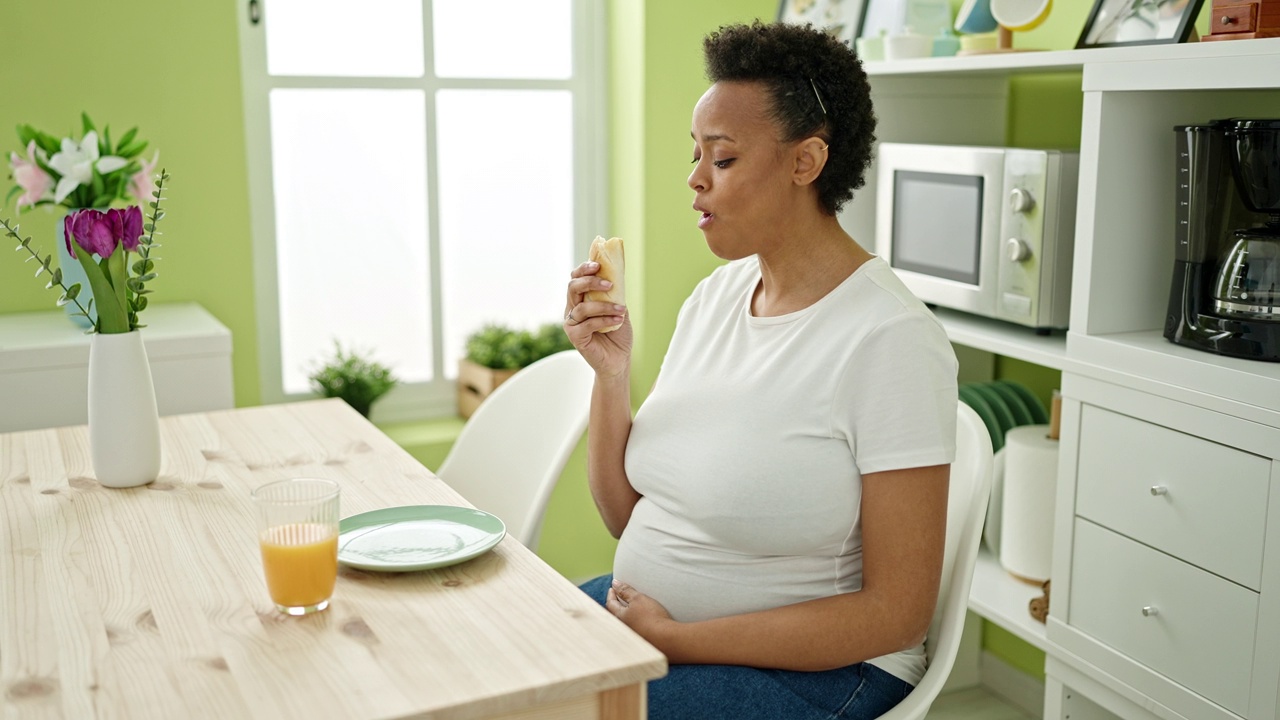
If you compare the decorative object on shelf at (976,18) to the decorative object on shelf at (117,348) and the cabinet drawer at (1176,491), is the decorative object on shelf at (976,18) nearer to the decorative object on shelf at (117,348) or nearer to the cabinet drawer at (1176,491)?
the cabinet drawer at (1176,491)

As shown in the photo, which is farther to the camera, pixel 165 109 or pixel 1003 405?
pixel 165 109

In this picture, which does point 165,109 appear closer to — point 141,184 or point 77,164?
point 141,184

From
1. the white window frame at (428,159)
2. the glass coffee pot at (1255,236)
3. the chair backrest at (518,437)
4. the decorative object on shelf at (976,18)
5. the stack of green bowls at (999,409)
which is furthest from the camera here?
the white window frame at (428,159)

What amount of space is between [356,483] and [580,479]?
156 cm

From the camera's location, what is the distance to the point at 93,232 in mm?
1444

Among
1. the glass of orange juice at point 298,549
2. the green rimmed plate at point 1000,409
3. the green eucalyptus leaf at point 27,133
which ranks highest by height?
the green eucalyptus leaf at point 27,133

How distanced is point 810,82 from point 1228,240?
73 cm

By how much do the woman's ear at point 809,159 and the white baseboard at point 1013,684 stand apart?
1.56 meters

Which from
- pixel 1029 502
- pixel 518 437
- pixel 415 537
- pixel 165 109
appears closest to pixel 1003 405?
pixel 1029 502

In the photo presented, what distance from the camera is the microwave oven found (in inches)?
79.3

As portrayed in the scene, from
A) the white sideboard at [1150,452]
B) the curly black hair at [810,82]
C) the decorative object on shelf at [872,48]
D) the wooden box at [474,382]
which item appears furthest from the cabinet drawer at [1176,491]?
the wooden box at [474,382]

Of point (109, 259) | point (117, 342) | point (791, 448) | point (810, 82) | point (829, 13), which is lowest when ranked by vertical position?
point (791, 448)

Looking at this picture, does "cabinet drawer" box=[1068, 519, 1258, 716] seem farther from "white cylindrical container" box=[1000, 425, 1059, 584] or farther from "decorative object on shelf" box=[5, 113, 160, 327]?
"decorative object on shelf" box=[5, 113, 160, 327]

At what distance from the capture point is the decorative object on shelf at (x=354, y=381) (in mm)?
2924
